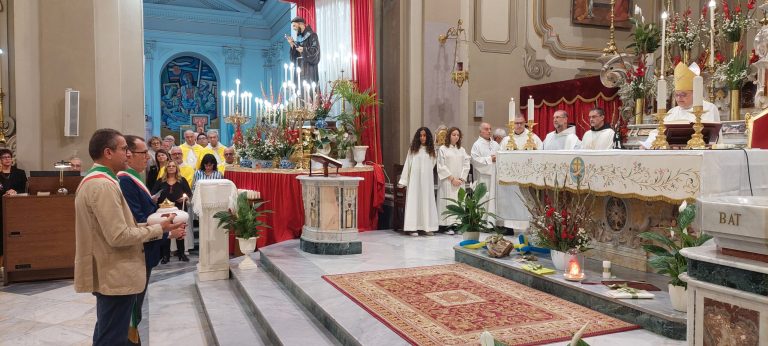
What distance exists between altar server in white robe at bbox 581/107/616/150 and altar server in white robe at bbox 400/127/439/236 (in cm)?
215

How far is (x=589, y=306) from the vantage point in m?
4.04

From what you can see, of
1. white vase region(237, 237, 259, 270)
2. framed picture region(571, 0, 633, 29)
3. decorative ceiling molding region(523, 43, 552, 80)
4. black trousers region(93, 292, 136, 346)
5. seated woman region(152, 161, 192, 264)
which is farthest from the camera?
framed picture region(571, 0, 633, 29)

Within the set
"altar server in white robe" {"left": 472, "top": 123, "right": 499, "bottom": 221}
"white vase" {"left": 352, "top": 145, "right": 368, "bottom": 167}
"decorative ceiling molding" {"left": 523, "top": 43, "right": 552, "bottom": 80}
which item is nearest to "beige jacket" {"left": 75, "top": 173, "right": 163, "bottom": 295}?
"altar server in white robe" {"left": 472, "top": 123, "right": 499, "bottom": 221}

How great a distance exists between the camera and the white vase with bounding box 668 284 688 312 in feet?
11.1

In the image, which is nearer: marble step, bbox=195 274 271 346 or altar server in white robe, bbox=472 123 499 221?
marble step, bbox=195 274 271 346

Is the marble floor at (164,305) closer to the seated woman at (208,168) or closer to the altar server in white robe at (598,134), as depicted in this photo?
the seated woman at (208,168)

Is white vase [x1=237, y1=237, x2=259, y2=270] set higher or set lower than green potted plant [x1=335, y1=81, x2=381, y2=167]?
lower

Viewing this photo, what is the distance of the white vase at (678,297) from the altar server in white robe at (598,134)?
2.97m

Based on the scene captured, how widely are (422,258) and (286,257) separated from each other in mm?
1489

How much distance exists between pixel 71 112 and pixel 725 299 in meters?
7.71

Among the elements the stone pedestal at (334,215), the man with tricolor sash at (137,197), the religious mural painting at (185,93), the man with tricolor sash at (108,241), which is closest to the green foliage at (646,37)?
the stone pedestal at (334,215)

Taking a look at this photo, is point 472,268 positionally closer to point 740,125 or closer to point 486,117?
point 740,125

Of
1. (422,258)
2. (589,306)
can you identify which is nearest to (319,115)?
(422,258)

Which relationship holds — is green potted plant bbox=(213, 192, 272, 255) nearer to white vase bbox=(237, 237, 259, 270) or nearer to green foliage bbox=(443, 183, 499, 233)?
white vase bbox=(237, 237, 259, 270)
